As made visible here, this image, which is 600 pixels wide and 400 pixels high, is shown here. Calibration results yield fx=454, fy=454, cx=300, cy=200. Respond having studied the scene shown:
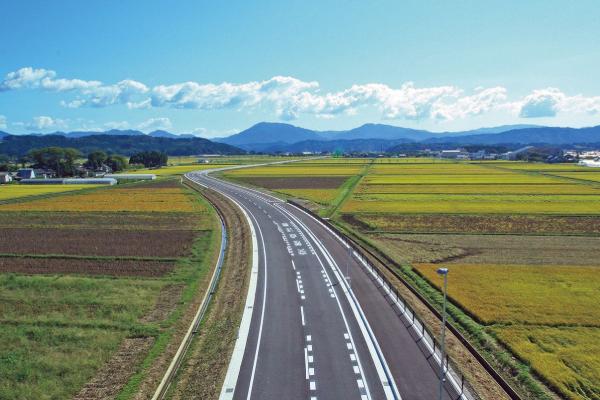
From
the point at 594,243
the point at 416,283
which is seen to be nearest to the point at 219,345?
the point at 416,283

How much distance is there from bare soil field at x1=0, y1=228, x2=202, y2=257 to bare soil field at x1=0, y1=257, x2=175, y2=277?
8.61 feet

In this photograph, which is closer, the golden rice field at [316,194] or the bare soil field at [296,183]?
the golden rice field at [316,194]

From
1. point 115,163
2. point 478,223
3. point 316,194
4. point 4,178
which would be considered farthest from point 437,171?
point 4,178

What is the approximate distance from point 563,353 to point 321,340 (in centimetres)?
1255

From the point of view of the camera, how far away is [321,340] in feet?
82.8

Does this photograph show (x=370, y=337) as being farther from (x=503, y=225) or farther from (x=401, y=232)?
(x=503, y=225)

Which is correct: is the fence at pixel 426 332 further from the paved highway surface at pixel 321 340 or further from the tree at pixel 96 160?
the tree at pixel 96 160

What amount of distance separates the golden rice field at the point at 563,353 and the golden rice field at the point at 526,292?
1.29 m

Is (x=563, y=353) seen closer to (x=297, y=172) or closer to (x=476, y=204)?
(x=476, y=204)

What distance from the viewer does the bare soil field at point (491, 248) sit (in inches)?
1640

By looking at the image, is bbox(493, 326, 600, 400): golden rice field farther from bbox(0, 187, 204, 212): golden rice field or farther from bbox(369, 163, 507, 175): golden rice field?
bbox(369, 163, 507, 175): golden rice field

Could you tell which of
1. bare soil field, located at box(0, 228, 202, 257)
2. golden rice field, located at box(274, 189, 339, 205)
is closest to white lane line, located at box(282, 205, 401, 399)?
bare soil field, located at box(0, 228, 202, 257)

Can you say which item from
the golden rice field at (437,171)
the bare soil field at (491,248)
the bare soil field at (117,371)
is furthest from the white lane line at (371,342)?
the golden rice field at (437,171)

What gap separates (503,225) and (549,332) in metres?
33.8
